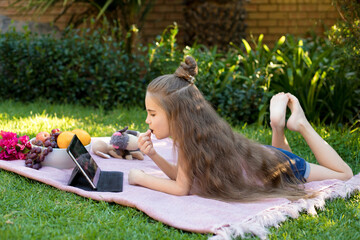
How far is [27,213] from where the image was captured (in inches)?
95.7

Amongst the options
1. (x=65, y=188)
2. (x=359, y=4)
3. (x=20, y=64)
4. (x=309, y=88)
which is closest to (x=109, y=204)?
(x=65, y=188)

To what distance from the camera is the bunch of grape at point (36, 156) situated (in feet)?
10.3

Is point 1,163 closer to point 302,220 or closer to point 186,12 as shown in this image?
point 302,220

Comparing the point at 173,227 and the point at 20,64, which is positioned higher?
the point at 20,64

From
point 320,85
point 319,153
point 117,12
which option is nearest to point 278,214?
point 319,153

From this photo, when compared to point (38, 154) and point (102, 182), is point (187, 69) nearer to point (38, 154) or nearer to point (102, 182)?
point (102, 182)

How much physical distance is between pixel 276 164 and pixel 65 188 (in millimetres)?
1396

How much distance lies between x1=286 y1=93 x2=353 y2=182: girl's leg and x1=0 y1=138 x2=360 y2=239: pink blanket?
0.07 metres

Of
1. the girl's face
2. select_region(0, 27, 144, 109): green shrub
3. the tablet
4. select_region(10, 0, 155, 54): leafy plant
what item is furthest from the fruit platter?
select_region(10, 0, 155, 54): leafy plant

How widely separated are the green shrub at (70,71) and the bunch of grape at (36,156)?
2.92m

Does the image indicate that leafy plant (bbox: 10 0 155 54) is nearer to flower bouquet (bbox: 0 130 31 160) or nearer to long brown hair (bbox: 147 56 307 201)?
flower bouquet (bbox: 0 130 31 160)

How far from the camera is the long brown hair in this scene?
8.57ft

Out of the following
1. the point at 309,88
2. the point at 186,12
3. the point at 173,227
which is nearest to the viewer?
the point at 173,227

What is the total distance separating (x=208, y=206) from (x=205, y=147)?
358mm
